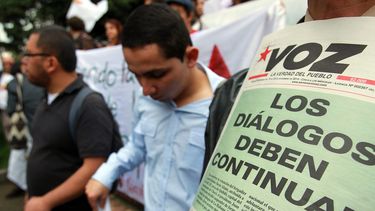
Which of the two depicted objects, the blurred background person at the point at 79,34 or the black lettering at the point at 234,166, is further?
the blurred background person at the point at 79,34

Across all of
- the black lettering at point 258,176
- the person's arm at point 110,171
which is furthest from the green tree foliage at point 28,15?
the black lettering at point 258,176

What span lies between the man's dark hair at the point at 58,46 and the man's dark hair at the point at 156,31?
36.8 inches

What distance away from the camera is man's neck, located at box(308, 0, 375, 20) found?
661 millimetres

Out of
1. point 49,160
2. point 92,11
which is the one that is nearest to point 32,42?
point 49,160

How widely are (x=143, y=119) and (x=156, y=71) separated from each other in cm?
30

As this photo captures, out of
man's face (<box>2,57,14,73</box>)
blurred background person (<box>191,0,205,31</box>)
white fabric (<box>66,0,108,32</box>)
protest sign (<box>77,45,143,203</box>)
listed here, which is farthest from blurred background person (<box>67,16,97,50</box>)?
man's face (<box>2,57,14,73</box>)

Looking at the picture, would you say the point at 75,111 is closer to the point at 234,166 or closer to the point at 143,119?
the point at 143,119

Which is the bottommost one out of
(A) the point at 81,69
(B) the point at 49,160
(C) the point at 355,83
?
(A) the point at 81,69

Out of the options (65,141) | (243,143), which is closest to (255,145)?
(243,143)

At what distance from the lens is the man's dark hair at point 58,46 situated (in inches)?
92.4

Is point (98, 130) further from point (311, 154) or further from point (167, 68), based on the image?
point (311, 154)

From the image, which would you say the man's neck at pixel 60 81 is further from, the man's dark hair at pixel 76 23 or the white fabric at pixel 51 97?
the man's dark hair at pixel 76 23

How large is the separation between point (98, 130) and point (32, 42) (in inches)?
32.0

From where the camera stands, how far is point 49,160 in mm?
2113
